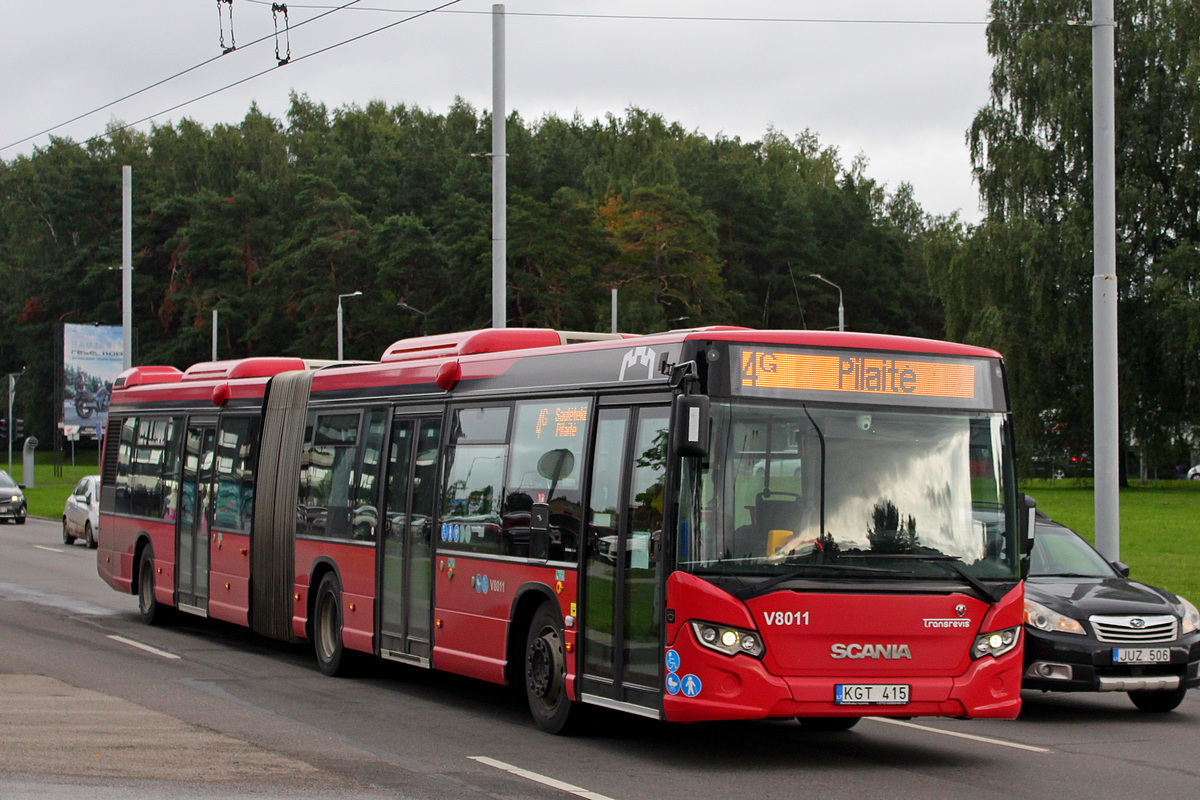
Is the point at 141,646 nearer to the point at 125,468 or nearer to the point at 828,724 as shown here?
the point at 125,468

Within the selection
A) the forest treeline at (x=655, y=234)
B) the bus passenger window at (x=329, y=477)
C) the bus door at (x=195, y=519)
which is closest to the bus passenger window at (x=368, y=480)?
the bus passenger window at (x=329, y=477)

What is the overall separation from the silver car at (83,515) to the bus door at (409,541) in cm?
2234

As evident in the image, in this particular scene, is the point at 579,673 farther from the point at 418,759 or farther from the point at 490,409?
the point at 490,409

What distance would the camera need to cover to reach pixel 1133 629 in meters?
12.5

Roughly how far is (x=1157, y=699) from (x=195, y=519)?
419 inches

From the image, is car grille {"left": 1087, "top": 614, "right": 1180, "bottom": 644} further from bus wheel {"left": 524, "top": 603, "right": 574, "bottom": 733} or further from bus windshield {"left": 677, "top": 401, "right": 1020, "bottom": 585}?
bus wheel {"left": 524, "top": 603, "right": 574, "bottom": 733}

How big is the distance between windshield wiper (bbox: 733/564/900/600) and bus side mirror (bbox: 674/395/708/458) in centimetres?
86

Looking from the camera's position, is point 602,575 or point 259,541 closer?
point 602,575

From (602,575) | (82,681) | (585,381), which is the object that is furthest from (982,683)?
(82,681)

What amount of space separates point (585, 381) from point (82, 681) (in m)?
5.49

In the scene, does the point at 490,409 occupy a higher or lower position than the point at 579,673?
higher

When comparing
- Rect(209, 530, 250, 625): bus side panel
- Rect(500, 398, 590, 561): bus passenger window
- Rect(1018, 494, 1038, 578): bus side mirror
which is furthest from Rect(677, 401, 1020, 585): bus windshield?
Rect(209, 530, 250, 625): bus side panel

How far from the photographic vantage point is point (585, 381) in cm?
1093

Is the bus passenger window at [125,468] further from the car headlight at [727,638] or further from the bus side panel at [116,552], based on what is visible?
the car headlight at [727,638]
